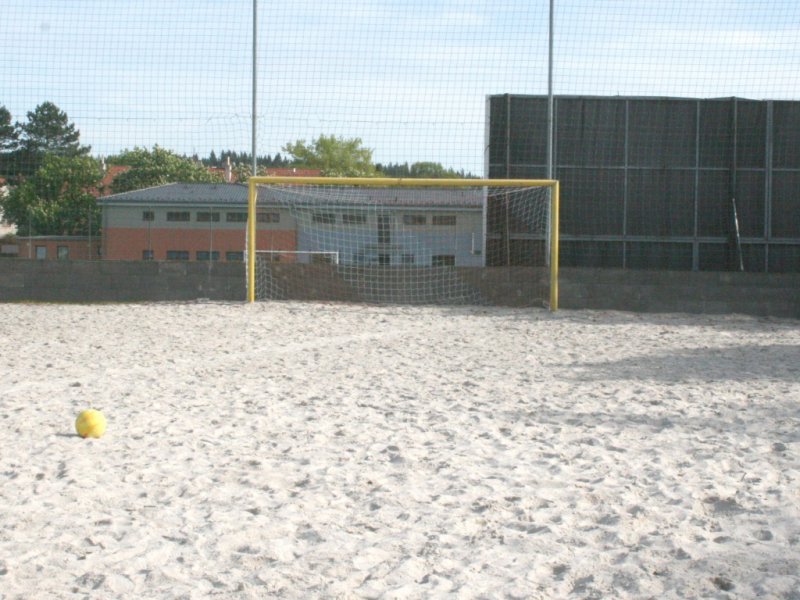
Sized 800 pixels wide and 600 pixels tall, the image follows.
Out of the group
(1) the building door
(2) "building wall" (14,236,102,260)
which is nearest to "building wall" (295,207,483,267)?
(1) the building door

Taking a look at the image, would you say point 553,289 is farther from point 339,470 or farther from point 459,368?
point 339,470

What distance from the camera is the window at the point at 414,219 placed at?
1378 centimetres

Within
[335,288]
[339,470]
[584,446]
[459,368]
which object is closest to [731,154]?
[335,288]

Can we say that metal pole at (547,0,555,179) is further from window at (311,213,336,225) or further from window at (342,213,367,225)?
window at (311,213,336,225)

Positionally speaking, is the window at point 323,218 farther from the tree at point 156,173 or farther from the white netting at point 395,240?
the tree at point 156,173

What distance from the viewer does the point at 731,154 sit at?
1340 cm

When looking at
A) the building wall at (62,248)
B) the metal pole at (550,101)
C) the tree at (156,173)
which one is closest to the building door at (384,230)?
the metal pole at (550,101)

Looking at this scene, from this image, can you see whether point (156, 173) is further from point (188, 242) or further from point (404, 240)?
point (404, 240)

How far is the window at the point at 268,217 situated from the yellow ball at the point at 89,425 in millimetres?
9264

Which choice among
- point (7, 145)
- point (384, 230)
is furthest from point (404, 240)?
point (7, 145)

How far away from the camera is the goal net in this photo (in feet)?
41.3

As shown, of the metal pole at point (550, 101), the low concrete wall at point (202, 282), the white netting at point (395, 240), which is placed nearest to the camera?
the metal pole at point (550, 101)

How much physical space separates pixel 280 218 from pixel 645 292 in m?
5.14

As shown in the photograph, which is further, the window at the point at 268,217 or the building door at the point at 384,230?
the window at the point at 268,217
